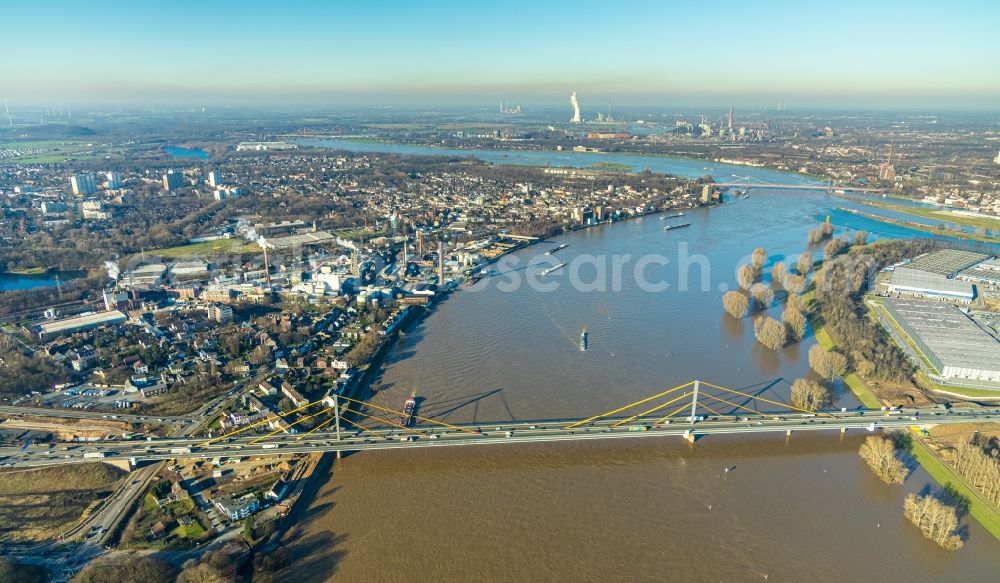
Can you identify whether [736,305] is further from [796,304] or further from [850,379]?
[850,379]

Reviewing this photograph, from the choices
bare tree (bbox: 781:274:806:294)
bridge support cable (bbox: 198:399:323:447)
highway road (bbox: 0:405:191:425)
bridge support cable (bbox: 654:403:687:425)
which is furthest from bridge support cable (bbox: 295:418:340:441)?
bare tree (bbox: 781:274:806:294)

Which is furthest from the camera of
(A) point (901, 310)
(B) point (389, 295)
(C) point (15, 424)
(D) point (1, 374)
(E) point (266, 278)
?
(E) point (266, 278)

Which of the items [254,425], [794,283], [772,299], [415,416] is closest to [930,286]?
[794,283]

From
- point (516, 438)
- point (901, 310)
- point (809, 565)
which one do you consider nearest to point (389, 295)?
point (516, 438)

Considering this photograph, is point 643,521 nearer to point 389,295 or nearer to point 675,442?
point 675,442

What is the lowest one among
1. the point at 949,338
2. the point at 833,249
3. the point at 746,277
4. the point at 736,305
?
the point at 949,338

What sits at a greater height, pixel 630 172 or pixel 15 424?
pixel 630 172
